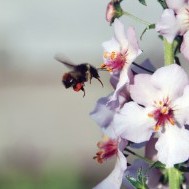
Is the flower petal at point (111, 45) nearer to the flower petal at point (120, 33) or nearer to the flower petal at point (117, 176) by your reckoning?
the flower petal at point (120, 33)

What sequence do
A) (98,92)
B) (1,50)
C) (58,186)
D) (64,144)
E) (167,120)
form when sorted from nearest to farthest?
(167,120) → (58,186) → (64,144) → (98,92) → (1,50)

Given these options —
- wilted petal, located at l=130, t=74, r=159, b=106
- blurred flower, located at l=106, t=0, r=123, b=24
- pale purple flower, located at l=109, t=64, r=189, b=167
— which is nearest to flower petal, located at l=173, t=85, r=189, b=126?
pale purple flower, located at l=109, t=64, r=189, b=167

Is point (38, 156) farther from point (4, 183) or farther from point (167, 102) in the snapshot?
point (167, 102)

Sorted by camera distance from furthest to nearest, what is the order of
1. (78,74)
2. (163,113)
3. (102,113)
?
1. (78,74)
2. (102,113)
3. (163,113)

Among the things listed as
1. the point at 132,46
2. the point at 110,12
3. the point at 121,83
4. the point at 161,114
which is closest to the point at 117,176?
the point at 161,114

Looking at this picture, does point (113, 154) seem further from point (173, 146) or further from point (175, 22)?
point (175, 22)

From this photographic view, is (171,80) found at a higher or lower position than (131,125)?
higher

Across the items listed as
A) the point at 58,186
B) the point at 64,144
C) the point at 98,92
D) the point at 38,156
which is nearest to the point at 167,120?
the point at 58,186
